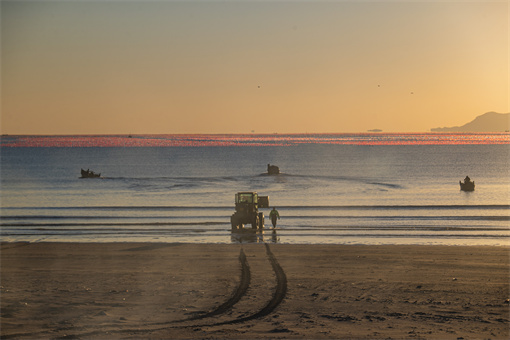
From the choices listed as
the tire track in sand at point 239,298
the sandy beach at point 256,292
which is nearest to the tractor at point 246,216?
the sandy beach at point 256,292

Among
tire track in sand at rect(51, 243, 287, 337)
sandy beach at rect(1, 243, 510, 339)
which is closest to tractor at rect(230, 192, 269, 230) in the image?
sandy beach at rect(1, 243, 510, 339)

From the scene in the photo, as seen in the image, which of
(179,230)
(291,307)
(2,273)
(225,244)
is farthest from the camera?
(179,230)

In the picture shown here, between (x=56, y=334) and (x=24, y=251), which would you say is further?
(x=24, y=251)

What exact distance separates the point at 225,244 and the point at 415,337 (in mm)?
14963

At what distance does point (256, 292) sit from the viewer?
17484 mm

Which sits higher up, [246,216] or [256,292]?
[246,216]

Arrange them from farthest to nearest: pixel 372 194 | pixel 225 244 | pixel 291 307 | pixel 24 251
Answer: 1. pixel 372 194
2. pixel 225 244
3. pixel 24 251
4. pixel 291 307

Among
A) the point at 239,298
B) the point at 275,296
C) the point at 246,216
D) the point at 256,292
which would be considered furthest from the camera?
the point at 246,216

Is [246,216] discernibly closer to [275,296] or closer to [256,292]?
[256,292]

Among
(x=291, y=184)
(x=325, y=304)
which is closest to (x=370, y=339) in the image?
(x=325, y=304)

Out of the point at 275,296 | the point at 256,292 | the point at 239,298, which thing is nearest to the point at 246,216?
the point at 256,292

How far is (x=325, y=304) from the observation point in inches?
633

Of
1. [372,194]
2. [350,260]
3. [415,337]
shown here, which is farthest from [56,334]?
[372,194]

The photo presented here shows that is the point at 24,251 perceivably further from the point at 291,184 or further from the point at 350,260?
the point at 291,184
